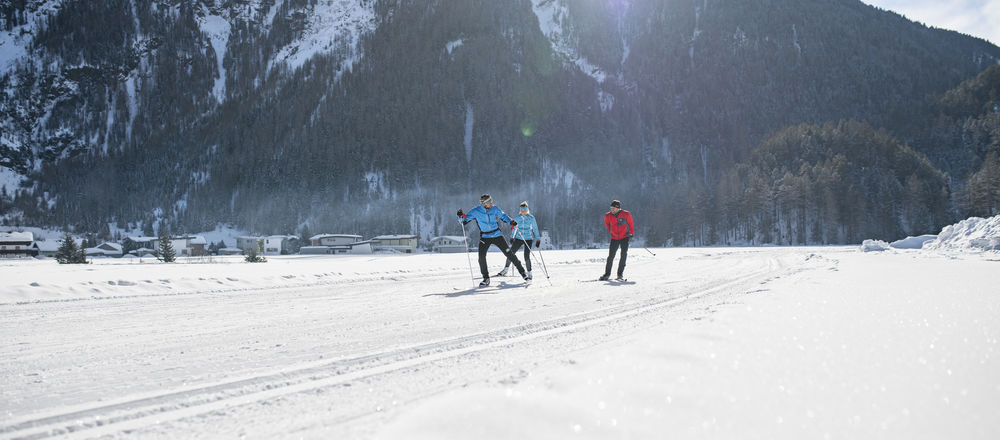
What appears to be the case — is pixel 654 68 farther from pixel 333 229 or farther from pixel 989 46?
pixel 989 46

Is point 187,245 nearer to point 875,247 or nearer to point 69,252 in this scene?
point 69,252

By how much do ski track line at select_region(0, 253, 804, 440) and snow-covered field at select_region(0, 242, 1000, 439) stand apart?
0.7 inches

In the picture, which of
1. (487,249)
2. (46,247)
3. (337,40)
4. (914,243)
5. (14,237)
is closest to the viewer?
(487,249)

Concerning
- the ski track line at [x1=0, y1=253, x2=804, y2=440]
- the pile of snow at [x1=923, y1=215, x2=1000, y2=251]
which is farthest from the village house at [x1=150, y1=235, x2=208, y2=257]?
the pile of snow at [x1=923, y1=215, x2=1000, y2=251]

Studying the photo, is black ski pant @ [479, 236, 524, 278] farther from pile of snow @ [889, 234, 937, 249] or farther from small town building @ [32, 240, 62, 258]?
small town building @ [32, 240, 62, 258]

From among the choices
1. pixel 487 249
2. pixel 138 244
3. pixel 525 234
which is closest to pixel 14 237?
pixel 138 244

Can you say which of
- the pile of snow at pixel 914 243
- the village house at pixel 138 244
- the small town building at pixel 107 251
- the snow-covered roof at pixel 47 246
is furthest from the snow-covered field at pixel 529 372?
the village house at pixel 138 244

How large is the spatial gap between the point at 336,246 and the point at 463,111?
9586 centimetres

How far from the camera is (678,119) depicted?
15375 centimetres

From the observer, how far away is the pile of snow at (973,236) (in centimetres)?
1630

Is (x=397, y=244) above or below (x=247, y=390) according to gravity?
above

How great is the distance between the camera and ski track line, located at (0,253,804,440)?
231 cm

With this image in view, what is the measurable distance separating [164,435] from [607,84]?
→ 17651 cm

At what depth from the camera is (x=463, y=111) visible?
537ft
